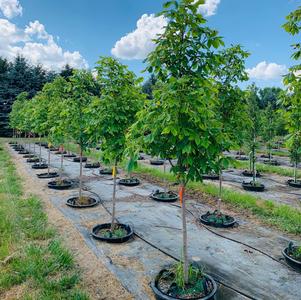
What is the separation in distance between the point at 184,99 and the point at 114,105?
2037 millimetres

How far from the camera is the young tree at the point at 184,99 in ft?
9.15

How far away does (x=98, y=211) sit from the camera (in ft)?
21.2

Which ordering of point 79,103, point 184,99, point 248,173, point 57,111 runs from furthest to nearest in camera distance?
point 248,173
point 57,111
point 79,103
point 184,99

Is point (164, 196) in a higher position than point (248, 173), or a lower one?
lower

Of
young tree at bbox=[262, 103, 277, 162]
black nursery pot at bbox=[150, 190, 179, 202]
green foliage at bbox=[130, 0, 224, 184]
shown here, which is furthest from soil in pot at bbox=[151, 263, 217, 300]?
young tree at bbox=[262, 103, 277, 162]

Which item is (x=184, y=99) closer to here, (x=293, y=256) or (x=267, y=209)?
(x=293, y=256)

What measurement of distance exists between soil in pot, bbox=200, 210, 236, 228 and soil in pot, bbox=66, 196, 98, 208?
8.69 feet

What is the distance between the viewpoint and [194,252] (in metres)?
4.37

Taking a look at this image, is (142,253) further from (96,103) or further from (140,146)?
(96,103)

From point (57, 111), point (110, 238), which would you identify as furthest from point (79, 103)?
point (110, 238)

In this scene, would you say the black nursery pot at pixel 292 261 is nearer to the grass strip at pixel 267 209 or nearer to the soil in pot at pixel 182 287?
the soil in pot at pixel 182 287

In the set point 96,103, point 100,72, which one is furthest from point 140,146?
point 100,72

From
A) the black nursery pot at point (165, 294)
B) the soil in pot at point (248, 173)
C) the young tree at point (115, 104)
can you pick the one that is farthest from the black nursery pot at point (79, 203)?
the soil in pot at point (248, 173)

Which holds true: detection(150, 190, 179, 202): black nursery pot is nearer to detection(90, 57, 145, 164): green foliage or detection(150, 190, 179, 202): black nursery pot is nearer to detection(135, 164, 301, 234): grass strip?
detection(135, 164, 301, 234): grass strip
